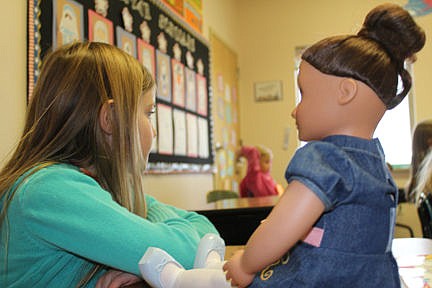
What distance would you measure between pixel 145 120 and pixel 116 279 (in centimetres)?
34

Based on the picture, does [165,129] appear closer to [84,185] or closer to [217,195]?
[217,195]

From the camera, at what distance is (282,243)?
1.81 ft

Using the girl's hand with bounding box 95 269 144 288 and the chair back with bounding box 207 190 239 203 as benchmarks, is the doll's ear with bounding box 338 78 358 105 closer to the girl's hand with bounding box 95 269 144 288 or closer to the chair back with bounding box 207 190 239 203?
the girl's hand with bounding box 95 269 144 288

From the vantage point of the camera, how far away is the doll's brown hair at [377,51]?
0.62 m

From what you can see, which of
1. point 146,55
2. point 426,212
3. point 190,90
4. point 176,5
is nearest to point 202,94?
point 190,90

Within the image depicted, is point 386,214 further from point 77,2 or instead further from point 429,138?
point 429,138

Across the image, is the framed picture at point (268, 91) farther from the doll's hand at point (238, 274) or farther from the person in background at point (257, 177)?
the doll's hand at point (238, 274)

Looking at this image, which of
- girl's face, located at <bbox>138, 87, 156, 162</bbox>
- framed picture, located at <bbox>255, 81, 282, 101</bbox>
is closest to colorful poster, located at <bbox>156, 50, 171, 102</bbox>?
girl's face, located at <bbox>138, 87, 156, 162</bbox>

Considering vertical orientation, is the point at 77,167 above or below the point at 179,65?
below

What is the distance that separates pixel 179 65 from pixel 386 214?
2.54 metres

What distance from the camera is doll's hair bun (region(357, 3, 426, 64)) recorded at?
64 cm

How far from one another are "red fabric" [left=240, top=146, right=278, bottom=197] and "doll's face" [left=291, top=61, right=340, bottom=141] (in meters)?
2.57

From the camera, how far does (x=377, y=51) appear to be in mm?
628

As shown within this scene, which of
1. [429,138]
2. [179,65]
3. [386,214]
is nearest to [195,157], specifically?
[179,65]
